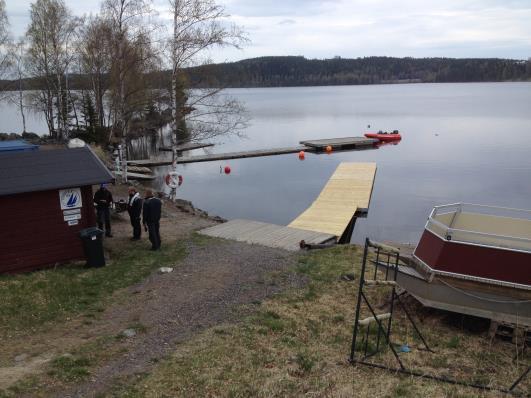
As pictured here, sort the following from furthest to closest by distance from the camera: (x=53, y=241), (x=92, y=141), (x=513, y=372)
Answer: (x=92, y=141), (x=53, y=241), (x=513, y=372)

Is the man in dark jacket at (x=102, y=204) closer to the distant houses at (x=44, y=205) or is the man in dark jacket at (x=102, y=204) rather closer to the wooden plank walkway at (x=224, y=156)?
the distant houses at (x=44, y=205)

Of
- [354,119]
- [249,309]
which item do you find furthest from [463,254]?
[354,119]

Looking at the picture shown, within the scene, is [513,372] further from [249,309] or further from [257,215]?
[257,215]

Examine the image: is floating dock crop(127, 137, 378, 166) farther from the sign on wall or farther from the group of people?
the sign on wall

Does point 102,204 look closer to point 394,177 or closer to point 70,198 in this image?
point 70,198

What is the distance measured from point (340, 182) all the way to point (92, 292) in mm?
20622

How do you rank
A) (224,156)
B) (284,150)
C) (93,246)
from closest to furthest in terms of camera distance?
1. (93,246)
2. (224,156)
3. (284,150)

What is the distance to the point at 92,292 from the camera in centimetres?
962

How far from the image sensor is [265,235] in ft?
50.1

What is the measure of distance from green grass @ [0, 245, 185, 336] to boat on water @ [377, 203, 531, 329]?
5.33 metres

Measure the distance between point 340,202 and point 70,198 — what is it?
14849mm

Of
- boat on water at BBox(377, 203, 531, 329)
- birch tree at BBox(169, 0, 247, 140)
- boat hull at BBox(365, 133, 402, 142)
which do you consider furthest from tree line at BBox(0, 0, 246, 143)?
boat hull at BBox(365, 133, 402, 142)

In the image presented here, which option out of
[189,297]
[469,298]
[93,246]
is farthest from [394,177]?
[189,297]

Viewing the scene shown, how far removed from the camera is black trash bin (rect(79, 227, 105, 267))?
11125mm
